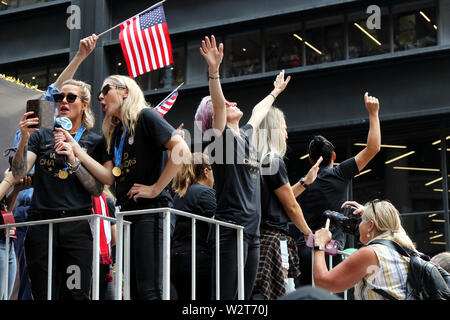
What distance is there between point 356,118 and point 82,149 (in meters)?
13.6

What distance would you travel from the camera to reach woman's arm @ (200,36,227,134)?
5.38m

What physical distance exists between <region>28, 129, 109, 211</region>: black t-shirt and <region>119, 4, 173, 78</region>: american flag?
17.1 ft

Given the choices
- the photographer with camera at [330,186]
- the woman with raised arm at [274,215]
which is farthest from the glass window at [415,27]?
the woman with raised arm at [274,215]

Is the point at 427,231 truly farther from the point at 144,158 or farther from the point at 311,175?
the point at 144,158

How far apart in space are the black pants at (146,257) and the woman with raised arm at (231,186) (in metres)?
0.65

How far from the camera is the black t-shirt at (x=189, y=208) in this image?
6.18 metres

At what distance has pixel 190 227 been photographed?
624 cm

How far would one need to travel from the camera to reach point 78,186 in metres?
5.53

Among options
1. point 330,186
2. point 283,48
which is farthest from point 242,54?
point 330,186

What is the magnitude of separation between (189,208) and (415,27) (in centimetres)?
1341

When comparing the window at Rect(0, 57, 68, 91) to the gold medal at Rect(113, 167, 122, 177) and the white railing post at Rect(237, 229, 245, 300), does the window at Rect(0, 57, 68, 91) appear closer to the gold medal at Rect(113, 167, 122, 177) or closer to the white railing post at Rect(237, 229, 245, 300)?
the gold medal at Rect(113, 167, 122, 177)

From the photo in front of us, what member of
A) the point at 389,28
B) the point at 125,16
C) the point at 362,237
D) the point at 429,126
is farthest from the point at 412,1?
the point at 362,237

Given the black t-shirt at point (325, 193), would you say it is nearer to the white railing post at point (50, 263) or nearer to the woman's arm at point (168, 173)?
the woman's arm at point (168, 173)

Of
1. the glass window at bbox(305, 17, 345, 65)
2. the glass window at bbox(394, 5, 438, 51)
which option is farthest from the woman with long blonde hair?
the glass window at bbox(305, 17, 345, 65)
